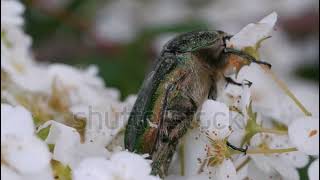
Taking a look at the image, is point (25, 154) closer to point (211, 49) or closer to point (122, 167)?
point (122, 167)

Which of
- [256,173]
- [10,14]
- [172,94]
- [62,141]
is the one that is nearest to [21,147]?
[62,141]

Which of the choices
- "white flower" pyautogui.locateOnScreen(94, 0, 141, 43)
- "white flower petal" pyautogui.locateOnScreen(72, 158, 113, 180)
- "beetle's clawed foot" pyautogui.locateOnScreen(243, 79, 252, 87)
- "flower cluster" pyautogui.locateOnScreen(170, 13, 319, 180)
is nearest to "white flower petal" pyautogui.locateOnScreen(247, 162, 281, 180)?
"flower cluster" pyautogui.locateOnScreen(170, 13, 319, 180)

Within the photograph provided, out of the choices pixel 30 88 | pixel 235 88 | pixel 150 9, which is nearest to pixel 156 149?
pixel 235 88

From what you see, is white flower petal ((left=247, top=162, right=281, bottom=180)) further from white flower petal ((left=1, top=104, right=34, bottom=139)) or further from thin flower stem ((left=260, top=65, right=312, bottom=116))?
white flower petal ((left=1, top=104, right=34, bottom=139))

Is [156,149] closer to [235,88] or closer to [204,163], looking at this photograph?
[204,163]

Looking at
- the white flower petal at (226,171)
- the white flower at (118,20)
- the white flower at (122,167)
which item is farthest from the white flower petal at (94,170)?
the white flower at (118,20)

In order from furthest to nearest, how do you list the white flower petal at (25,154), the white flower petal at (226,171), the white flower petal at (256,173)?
the white flower petal at (256,173), the white flower petal at (226,171), the white flower petal at (25,154)

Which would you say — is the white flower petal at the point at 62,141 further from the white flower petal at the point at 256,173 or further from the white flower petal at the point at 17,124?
the white flower petal at the point at 256,173
